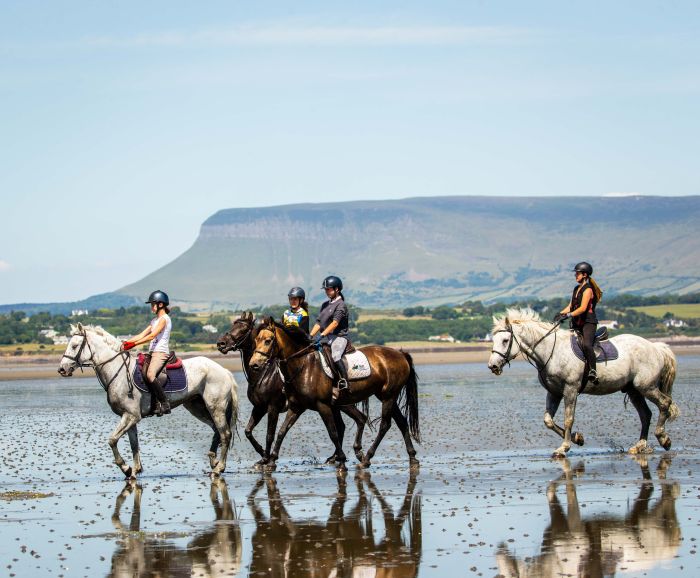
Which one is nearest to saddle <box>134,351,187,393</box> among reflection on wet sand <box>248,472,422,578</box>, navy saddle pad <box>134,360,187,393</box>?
navy saddle pad <box>134,360,187,393</box>

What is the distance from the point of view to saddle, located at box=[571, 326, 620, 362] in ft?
73.9

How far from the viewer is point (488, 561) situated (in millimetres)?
12703

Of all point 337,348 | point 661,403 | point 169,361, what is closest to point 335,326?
point 337,348

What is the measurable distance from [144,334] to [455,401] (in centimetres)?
2413

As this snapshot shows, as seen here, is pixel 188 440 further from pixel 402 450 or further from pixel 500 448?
pixel 500 448

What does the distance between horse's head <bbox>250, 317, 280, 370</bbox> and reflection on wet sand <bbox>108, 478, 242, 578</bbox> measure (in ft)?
14.5

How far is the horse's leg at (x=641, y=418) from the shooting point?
2212 centimetres

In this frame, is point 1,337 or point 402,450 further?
point 1,337

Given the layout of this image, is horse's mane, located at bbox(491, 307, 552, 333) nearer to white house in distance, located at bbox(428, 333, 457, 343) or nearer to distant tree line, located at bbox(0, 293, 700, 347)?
distant tree line, located at bbox(0, 293, 700, 347)

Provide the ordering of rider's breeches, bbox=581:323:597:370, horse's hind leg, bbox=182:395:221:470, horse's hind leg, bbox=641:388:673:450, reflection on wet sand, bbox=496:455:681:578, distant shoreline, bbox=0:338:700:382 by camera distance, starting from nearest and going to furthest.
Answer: reflection on wet sand, bbox=496:455:681:578 → horse's hind leg, bbox=182:395:221:470 → rider's breeches, bbox=581:323:597:370 → horse's hind leg, bbox=641:388:673:450 → distant shoreline, bbox=0:338:700:382

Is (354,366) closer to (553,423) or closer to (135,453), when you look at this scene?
(553,423)

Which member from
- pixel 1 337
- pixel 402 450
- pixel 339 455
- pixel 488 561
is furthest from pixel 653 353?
Answer: pixel 1 337

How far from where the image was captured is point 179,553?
13.6m

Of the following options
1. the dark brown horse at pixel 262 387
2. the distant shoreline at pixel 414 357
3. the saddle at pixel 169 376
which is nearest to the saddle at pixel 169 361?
the saddle at pixel 169 376
